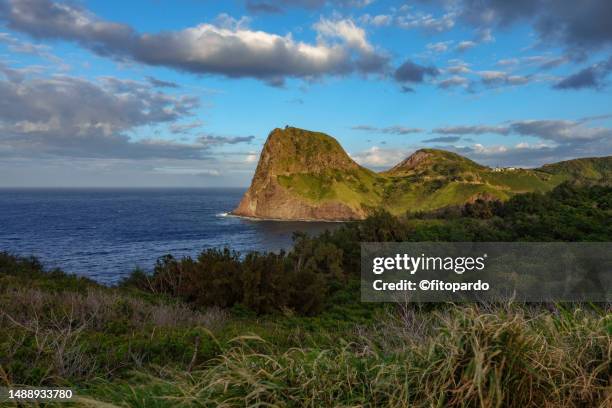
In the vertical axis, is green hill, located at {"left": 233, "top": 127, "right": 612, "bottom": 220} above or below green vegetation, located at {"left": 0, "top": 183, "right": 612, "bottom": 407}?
above

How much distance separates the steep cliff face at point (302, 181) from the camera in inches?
4557

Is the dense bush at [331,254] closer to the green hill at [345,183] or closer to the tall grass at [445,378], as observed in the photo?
the tall grass at [445,378]

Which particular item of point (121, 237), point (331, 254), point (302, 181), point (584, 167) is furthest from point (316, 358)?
point (584, 167)

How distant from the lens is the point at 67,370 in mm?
4887

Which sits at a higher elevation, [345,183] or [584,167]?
[584,167]

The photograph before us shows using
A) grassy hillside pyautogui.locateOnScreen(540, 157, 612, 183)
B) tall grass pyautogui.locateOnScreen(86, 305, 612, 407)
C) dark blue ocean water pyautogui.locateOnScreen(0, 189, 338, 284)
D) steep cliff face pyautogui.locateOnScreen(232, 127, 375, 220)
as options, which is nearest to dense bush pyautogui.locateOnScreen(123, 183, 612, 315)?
tall grass pyautogui.locateOnScreen(86, 305, 612, 407)

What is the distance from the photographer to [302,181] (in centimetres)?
12719

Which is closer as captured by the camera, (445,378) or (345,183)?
(445,378)

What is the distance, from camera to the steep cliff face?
11575 cm

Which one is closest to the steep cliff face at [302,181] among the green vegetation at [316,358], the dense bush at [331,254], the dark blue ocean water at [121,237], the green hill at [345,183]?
the green hill at [345,183]

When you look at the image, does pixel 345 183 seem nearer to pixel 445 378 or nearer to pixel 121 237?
pixel 121 237

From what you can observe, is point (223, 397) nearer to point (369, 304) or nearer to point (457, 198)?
point (369, 304)

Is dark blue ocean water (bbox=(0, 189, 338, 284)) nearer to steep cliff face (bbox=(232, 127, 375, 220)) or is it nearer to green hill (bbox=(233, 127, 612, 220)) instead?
steep cliff face (bbox=(232, 127, 375, 220))

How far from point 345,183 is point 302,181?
13933 millimetres
